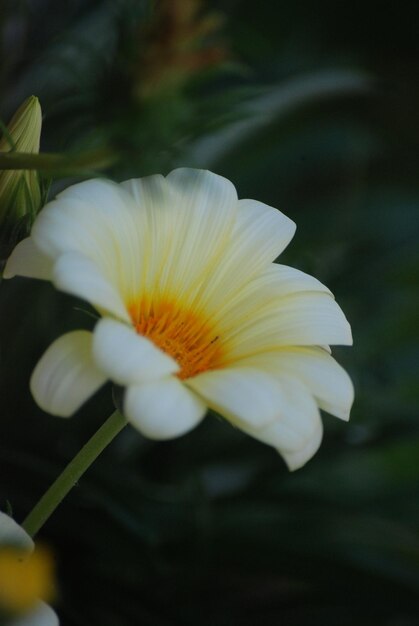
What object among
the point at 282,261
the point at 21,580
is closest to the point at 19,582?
the point at 21,580

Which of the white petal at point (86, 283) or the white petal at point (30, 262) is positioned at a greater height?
the white petal at point (86, 283)

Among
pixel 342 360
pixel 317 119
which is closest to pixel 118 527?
pixel 342 360

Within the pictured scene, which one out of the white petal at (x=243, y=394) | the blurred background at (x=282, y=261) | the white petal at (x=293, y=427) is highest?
the white petal at (x=243, y=394)

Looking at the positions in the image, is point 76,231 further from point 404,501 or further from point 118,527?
point 404,501

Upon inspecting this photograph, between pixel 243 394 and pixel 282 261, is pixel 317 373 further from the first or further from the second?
pixel 282 261
